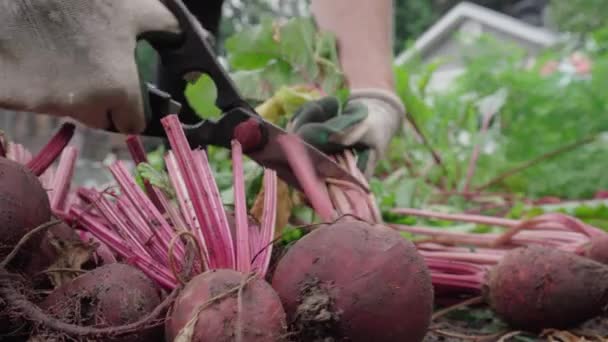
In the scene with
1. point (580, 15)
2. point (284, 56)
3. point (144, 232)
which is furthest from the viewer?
point (580, 15)

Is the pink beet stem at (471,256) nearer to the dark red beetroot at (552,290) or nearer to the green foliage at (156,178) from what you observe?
the dark red beetroot at (552,290)

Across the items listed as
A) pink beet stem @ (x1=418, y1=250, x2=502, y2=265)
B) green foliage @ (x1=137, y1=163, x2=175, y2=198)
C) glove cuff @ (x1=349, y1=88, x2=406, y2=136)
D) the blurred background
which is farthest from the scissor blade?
the blurred background

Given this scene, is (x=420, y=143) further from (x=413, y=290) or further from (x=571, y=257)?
(x=413, y=290)

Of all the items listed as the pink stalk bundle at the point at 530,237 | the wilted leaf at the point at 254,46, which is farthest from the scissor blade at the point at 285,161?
the wilted leaf at the point at 254,46

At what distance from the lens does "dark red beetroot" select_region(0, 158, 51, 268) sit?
1.00 m

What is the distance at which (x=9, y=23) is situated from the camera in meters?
1.16

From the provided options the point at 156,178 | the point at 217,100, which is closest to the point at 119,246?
the point at 156,178

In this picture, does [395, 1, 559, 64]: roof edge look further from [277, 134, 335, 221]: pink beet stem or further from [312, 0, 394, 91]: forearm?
[277, 134, 335, 221]: pink beet stem

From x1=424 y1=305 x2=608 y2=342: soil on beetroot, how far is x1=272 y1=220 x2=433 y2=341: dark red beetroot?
1.42 feet

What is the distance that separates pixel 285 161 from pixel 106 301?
588 mm

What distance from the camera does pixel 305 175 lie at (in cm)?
140

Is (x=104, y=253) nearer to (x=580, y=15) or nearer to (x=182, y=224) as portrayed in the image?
(x=182, y=224)

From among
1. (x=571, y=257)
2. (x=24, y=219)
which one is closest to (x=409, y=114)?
(x=571, y=257)

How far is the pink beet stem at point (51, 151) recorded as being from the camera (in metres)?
1.28
